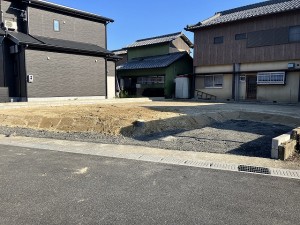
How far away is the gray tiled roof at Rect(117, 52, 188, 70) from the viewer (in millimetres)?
25000

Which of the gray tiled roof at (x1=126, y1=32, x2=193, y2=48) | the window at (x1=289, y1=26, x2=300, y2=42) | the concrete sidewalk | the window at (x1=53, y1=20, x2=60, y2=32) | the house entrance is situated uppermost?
the gray tiled roof at (x1=126, y1=32, x2=193, y2=48)

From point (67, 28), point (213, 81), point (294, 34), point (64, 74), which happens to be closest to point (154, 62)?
point (213, 81)

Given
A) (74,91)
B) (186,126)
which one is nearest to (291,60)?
(186,126)

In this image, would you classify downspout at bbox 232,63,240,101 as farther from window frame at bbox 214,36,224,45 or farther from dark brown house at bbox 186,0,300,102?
window frame at bbox 214,36,224,45

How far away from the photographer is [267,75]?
19875mm

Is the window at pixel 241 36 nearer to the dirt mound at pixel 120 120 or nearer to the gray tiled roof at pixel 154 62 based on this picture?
the gray tiled roof at pixel 154 62

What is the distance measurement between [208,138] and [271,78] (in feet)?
46.4

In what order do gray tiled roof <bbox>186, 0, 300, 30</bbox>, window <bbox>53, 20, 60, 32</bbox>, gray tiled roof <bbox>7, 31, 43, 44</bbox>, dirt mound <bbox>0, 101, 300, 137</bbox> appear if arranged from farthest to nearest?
window <bbox>53, 20, 60, 32</bbox>, gray tiled roof <bbox>186, 0, 300, 30</bbox>, gray tiled roof <bbox>7, 31, 43, 44</bbox>, dirt mound <bbox>0, 101, 300, 137</bbox>

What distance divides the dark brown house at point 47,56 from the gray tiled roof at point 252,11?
30.4 feet

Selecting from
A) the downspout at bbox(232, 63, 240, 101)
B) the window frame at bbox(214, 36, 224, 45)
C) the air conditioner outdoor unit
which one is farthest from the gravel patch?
the window frame at bbox(214, 36, 224, 45)

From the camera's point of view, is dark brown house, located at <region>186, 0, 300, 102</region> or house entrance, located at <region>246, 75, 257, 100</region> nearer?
dark brown house, located at <region>186, 0, 300, 102</region>

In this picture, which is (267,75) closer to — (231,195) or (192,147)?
(192,147)

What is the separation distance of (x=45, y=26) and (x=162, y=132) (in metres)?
15.3

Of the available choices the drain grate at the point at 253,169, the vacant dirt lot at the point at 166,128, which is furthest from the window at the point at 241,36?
the drain grate at the point at 253,169
